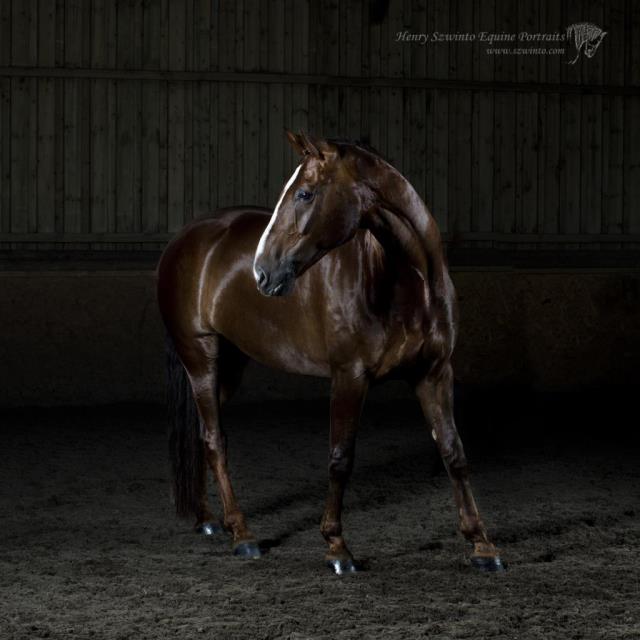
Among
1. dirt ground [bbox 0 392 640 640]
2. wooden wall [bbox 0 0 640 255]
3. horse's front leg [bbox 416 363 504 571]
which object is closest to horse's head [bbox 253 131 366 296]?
horse's front leg [bbox 416 363 504 571]

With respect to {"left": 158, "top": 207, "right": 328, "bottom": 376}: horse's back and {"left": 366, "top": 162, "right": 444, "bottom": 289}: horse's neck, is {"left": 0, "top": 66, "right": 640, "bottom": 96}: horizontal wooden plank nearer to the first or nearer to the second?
{"left": 158, "top": 207, "right": 328, "bottom": 376}: horse's back

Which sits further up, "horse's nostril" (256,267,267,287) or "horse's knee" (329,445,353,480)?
"horse's nostril" (256,267,267,287)

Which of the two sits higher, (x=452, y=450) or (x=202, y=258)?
(x=202, y=258)

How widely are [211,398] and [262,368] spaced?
154 inches

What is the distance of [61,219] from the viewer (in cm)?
940

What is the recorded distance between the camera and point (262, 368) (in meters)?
9.27

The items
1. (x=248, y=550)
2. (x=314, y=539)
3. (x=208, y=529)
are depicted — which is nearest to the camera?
(x=248, y=550)

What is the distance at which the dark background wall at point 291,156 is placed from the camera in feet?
29.9

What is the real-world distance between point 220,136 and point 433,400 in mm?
5423

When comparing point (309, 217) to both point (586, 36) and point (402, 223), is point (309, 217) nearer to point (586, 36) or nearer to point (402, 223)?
point (402, 223)

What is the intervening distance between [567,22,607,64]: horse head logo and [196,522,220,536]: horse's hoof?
6.43 m

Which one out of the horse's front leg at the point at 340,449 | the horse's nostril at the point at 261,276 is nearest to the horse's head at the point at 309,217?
the horse's nostril at the point at 261,276

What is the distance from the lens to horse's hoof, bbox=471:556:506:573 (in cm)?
455

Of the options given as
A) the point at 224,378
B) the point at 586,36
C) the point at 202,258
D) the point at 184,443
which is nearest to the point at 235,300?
the point at 202,258
